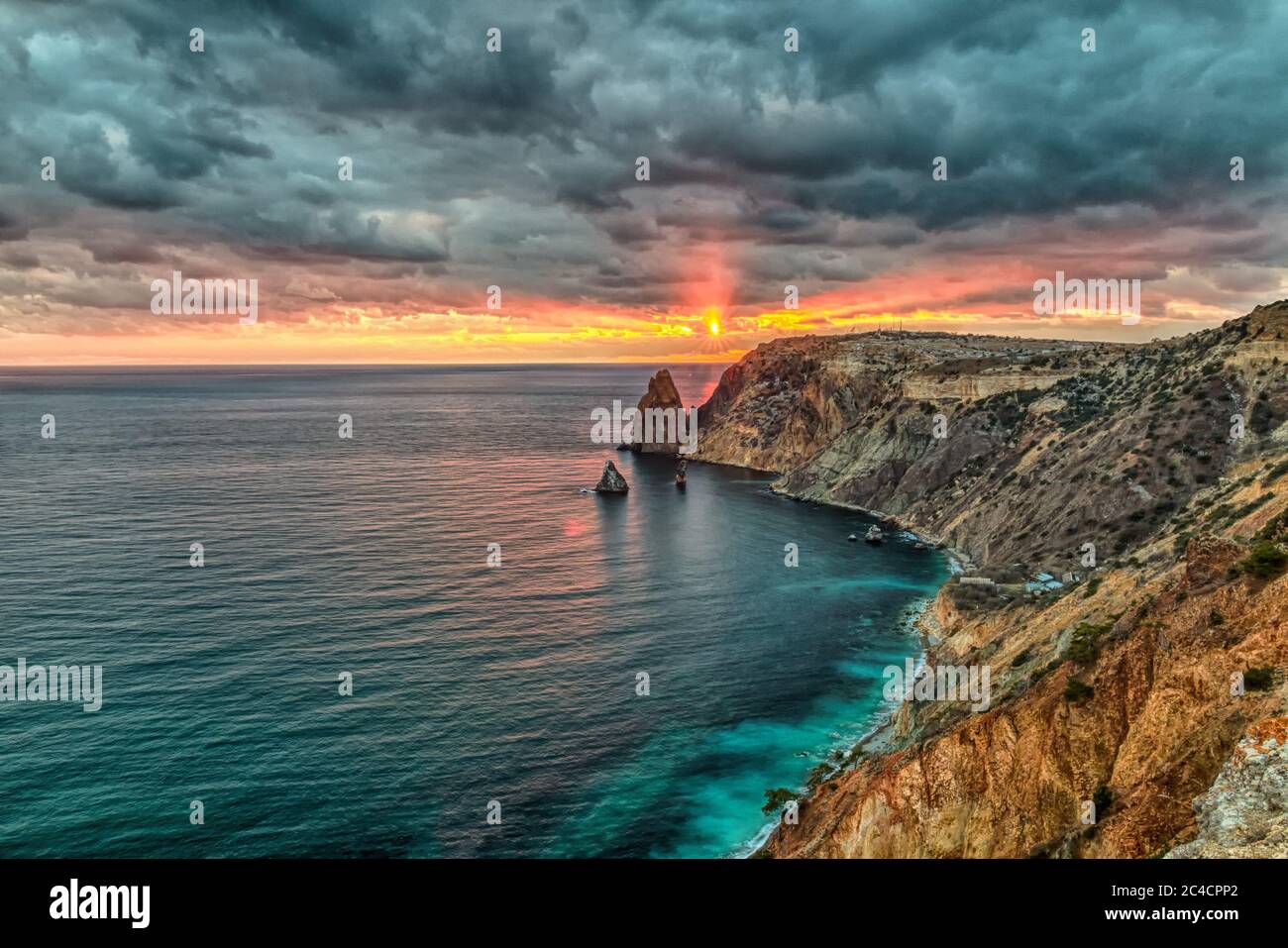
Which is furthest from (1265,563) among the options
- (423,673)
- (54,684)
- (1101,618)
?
(54,684)

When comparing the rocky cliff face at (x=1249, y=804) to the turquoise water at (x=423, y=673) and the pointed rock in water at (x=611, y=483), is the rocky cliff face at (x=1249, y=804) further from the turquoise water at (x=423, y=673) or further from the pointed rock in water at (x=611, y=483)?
the pointed rock in water at (x=611, y=483)

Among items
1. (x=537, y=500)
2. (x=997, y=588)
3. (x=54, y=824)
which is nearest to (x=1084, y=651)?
(x=997, y=588)

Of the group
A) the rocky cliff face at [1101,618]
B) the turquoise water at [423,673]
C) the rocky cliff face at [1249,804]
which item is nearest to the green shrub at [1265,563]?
the rocky cliff face at [1101,618]

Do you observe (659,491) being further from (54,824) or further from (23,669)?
(54,824)

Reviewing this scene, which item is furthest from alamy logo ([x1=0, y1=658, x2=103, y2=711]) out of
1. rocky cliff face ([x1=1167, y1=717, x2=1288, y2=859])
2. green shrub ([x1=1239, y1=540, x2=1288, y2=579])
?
green shrub ([x1=1239, y1=540, x2=1288, y2=579])

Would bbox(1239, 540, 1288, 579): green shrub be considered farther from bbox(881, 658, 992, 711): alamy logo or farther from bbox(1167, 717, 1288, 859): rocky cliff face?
bbox(881, 658, 992, 711): alamy logo

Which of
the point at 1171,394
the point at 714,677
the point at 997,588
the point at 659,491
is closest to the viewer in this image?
the point at 714,677
